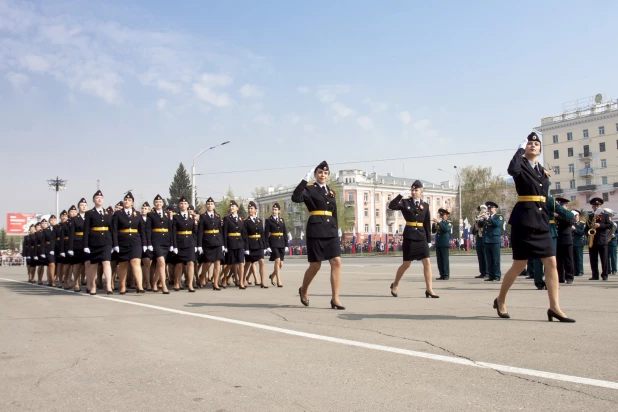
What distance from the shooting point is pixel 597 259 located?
1402 cm

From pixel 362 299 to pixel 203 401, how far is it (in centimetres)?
639

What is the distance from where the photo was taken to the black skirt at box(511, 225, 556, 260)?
6.76 metres

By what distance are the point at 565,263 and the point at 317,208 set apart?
24.1 feet

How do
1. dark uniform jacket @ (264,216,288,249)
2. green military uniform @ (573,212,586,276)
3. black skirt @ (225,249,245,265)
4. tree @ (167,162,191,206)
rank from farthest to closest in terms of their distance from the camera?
1. tree @ (167,162,191,206)
2. green military uniform @ (573,212,586,276)
3. dark uniform jacket @ (264,216,288,249)
4. black skirt @ (225,249,245,265)

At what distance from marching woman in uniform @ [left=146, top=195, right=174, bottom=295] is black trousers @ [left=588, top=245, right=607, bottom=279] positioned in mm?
10255

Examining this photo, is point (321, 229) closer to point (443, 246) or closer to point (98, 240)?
point (98, 240)

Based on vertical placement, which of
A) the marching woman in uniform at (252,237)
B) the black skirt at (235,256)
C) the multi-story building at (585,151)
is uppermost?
the multi-story building at (585,151)

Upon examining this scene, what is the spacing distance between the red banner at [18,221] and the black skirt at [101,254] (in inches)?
2792

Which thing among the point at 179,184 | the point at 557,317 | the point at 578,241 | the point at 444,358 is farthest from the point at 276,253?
the point at 179,184

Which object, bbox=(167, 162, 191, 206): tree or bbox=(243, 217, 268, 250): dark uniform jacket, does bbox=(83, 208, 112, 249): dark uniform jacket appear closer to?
bbox=(243, 217, 268, 250): dark uniform jacket

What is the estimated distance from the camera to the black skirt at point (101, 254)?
12.5 meters

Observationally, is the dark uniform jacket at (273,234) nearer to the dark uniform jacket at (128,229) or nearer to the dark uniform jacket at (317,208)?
the dark uniform jacket at (128,229)

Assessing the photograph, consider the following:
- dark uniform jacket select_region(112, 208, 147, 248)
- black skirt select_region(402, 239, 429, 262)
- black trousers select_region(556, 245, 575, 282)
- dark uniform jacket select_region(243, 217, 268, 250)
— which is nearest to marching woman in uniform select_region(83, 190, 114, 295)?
dark uniform jacket select_region(112, 208, 147, 248)

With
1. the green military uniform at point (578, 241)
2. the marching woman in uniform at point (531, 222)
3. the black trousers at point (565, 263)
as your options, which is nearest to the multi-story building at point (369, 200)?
the green military uniform at point (578, 241)
